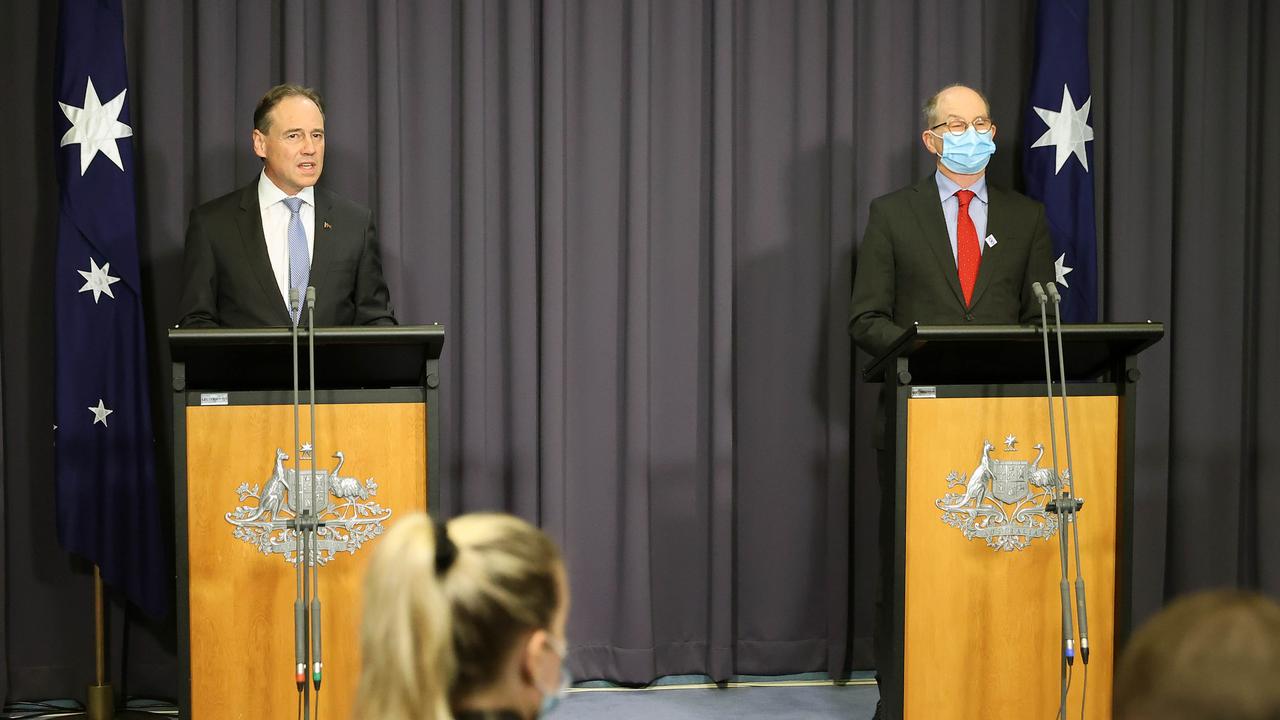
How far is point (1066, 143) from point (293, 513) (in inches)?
130

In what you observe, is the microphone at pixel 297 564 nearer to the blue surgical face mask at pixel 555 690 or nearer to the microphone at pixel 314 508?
the microphone at pixel 314 508

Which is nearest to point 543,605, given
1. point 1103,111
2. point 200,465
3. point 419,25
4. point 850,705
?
point 200,465

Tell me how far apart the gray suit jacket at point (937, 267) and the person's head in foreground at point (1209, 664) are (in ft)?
10.5

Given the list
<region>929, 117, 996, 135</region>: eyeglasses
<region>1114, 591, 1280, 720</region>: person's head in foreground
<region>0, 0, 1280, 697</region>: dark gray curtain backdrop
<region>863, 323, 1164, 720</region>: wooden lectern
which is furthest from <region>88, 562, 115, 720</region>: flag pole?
<region>1114, 591, 1280, 720</region>: person's head in foreground

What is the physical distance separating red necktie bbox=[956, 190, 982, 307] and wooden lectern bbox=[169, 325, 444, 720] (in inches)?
75.5

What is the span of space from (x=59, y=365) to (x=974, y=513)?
3257 mm

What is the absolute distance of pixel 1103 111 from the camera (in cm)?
532

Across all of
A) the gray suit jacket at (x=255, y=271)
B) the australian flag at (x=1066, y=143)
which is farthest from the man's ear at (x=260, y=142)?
the australian flag at (x=1066, y=143)

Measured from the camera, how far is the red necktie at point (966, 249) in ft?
14.5

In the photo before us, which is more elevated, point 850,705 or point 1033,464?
point 1033,464

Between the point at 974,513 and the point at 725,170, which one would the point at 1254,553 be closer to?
the point at 974,513

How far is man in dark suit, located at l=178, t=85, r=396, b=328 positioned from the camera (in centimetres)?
421

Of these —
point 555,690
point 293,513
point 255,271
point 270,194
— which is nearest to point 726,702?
point 293,513

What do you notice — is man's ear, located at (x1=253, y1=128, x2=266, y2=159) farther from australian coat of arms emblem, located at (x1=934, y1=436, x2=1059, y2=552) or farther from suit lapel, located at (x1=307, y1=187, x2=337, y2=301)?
australian coat of arms emblem, located at (x1=934, y1=436, x2=1059, y2=552)
